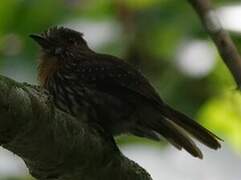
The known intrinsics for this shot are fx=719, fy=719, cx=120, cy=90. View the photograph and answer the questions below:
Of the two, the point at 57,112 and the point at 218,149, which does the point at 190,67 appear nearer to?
the point at 218,149

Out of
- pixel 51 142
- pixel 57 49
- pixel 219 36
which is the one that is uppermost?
pixel 57 49

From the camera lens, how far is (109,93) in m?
3.69

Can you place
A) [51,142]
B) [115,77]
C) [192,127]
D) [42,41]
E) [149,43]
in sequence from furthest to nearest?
[115,77] → [42,41] → [192,127] → [149,43] → [51,142]

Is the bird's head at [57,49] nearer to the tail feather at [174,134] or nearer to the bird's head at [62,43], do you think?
the bird's head at [62,43]

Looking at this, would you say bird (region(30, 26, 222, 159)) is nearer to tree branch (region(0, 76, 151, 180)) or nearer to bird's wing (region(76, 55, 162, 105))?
bird's wing (region(76, 55, 162, 105))

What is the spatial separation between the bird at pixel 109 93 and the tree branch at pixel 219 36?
1202 millimetres

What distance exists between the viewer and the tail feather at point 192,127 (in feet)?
10.6

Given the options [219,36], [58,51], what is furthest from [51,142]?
[58,51]

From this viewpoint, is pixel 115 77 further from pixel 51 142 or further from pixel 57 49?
pixel 51 142

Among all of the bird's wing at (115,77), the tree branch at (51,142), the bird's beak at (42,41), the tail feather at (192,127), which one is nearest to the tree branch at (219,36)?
the tree branch at (51,142)

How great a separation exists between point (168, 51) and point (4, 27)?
76 centimetres

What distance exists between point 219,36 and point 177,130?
1.49 meters

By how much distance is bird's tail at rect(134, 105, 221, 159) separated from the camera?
131 inches

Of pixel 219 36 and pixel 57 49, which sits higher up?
pixel 57 49
